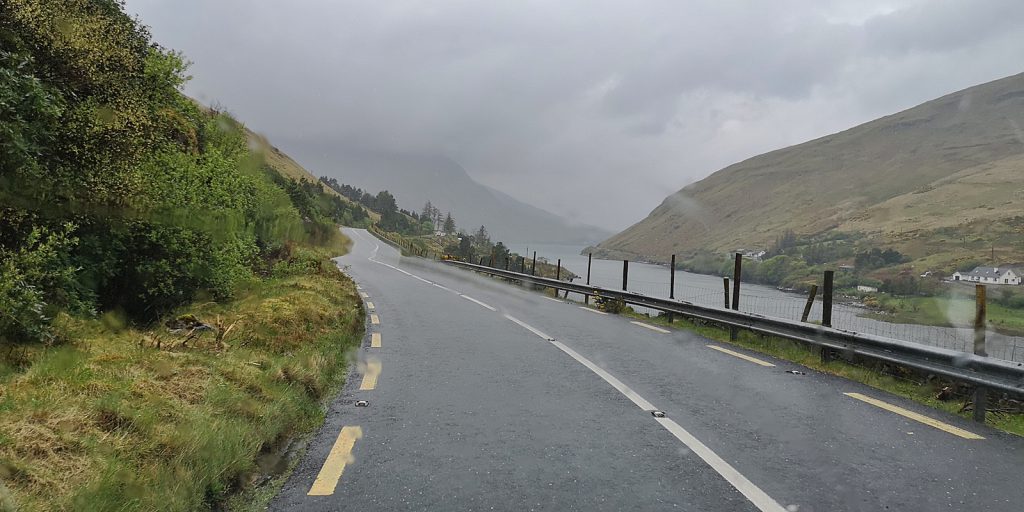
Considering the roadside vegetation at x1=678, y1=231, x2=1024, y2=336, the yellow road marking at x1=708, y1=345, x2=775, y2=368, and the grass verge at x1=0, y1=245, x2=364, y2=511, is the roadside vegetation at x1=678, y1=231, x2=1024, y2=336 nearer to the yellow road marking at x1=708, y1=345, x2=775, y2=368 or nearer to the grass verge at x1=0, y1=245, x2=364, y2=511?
the yellow road marking at x1=708, y1=345, x2=775, y2=368

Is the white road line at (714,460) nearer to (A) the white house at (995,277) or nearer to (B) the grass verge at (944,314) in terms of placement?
(B) the grass verge at (944,314)

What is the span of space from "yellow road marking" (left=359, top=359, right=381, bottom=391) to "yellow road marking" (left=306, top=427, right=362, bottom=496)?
1569 mm

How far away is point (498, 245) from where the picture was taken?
98.1 m

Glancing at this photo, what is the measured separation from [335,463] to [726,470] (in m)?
2.83

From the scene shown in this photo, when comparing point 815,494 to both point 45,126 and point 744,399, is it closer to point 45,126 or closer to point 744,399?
point 744,399

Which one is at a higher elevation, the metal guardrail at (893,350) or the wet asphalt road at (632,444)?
the metal guardrail at (893,350)

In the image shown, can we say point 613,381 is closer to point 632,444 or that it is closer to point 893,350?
point 632,444

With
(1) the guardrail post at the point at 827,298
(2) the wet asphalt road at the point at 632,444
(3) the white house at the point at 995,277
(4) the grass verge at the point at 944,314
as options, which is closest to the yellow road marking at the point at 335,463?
(2) the wet asphalt road at the point at 632,444

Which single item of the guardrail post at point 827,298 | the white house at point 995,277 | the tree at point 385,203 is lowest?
the guardrail post at point 827,298

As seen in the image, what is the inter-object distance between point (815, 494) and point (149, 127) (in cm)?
1022

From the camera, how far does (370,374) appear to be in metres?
7.00

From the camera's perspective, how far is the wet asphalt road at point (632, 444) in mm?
3484

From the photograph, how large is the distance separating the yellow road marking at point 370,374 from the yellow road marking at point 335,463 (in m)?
1.57

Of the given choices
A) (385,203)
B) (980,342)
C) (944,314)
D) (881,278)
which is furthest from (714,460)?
(385,203)
